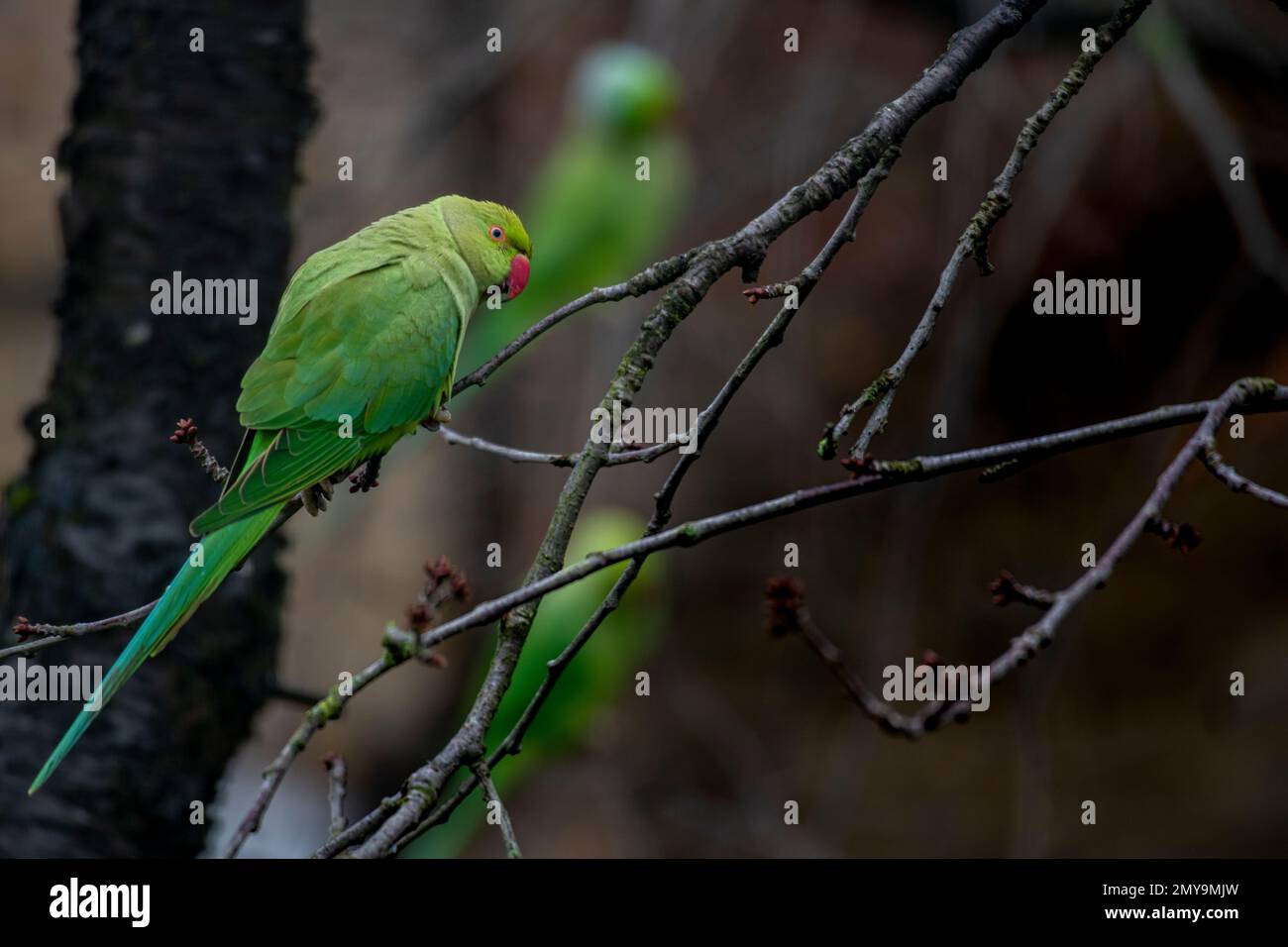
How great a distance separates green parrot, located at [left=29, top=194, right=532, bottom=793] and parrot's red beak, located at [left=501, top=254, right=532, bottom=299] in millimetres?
121

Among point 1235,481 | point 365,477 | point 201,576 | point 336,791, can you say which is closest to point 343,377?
point 365,477

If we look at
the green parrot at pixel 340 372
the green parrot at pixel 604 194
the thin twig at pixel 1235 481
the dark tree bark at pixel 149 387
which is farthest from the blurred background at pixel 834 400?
the thin twig at pixel 1235 481

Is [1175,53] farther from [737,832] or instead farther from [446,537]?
[446,537]

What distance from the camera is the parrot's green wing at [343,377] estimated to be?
2066mm

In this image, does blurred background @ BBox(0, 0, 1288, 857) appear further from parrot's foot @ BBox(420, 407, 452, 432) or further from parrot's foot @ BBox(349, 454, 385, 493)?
parrot's foot @ BBox(349, 454, 385, 493)

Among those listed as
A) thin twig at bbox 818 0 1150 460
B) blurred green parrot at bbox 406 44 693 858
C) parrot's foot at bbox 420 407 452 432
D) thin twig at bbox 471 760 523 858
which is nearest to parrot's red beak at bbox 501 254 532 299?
parrot's foot at bbox 420 407 452 432

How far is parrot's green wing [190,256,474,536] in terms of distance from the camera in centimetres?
207

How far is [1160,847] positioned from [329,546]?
442cm

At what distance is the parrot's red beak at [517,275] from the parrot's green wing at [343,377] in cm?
24

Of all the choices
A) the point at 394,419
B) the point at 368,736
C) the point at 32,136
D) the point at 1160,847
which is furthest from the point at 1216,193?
the point at 32,136

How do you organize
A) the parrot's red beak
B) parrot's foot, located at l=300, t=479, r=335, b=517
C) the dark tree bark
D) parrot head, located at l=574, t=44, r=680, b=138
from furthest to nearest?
parrot head, located at l=574, t=44, r=680, b=138 → the dark tree bark → the parrot's red beak → parrot's foot, located at l=300, t=479, r=335, b=517

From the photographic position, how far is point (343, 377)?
2197 mm

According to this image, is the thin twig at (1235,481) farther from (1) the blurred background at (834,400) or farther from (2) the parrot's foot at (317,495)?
(1) the blurred background at (834,400)

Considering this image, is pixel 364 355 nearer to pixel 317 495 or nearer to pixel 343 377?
pixel 343 377
